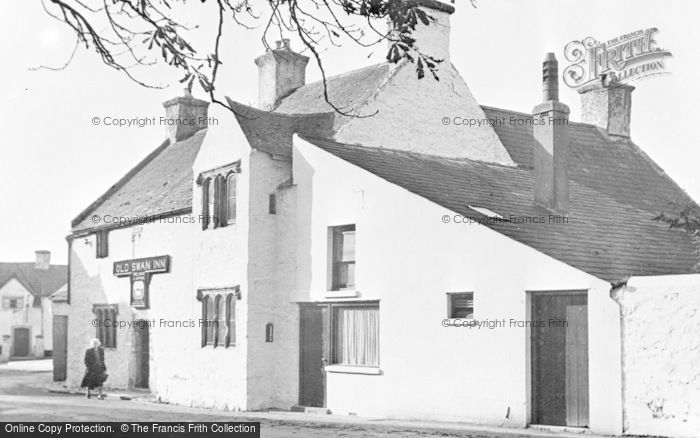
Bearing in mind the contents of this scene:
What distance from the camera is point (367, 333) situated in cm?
1925

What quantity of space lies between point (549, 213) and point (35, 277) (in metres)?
55.6

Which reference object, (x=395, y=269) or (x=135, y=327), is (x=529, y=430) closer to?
(x=395, y=269)

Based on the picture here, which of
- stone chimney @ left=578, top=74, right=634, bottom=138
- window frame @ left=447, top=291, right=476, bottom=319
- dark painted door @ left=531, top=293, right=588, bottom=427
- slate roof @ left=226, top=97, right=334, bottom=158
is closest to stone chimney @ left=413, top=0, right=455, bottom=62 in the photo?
slate roof @ left=226, top=97, right=334, bottom=158

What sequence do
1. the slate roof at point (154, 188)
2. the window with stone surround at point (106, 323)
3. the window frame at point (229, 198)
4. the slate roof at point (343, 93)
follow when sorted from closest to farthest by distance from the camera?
the window frame at point (229, 198), the slate roof at point (343, 93), the slate roof at point (154, 188), the window with stone surround at point (106, 323)

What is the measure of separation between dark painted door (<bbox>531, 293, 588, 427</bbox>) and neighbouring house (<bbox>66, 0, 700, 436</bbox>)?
28 millimetres

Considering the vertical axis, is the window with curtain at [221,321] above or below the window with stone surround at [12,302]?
above

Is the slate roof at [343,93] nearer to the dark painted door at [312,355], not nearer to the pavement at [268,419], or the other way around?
the dark painted door at [312,355]

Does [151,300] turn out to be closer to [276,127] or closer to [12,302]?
[276,127]

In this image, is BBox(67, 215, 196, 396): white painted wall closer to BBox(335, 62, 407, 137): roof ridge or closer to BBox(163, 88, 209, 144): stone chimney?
BBox(335, 62, 407, 137): roof ridge

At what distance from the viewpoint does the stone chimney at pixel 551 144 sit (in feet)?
65.1

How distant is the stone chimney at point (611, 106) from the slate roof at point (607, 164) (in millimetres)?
368

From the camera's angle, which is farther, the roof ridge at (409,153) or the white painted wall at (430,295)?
the roof ridge at (409,153)

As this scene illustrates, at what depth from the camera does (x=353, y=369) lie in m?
19.1

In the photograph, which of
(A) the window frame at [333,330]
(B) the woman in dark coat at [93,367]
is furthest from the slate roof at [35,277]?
(A) the window frame at [333,330]
